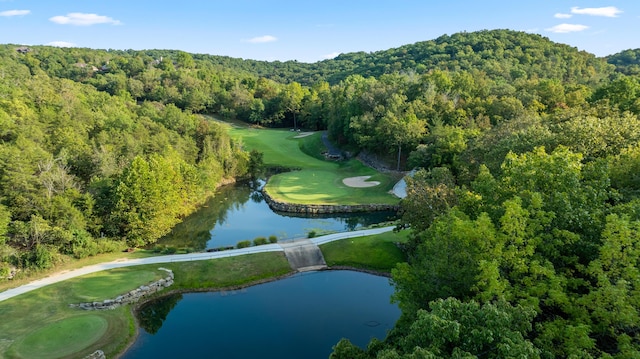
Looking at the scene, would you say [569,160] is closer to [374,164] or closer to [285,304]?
[285,304]

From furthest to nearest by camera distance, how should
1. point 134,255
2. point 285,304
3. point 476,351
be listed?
point 134,255 < point 285,304 < point 476,351

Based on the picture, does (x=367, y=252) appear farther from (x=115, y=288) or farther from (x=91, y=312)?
(x=91, y=312)

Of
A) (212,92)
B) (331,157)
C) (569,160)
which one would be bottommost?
(331,157)

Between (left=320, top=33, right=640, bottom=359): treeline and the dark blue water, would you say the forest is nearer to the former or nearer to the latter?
(left=320, top=33, right=640, bottom=359): treeline

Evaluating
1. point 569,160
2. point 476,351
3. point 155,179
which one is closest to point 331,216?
point 155,179

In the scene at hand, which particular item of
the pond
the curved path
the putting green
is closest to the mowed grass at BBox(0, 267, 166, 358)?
the putting green

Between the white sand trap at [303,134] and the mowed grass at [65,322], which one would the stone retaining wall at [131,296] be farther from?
the white sand trap at [303,134]

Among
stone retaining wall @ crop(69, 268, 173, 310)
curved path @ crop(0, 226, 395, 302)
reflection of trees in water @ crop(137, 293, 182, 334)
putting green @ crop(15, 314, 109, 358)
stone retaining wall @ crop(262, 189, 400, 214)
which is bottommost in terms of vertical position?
reflection of trees in water @ crop(137, 293, 182, 334)
